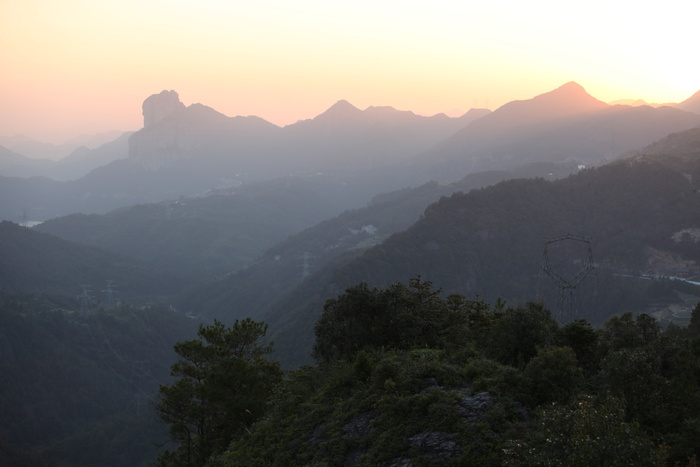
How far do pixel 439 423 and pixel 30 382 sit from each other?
139855 mm

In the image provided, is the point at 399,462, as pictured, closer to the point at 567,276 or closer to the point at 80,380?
the point at 567,276

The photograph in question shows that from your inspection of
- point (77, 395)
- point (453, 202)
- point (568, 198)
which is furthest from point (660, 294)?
point (77, 395)

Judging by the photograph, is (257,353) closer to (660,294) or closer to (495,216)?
(660,294)

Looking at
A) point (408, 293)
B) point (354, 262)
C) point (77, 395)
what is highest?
point (408, 293)

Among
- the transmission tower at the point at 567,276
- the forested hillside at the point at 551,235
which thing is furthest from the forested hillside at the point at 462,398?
the forested hillside at the point at 551,235

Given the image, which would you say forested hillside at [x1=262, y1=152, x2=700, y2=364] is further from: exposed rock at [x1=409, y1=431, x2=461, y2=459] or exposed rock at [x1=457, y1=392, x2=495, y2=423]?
exposed rock at [x1=409, y1=431, x2=461, y2=459]

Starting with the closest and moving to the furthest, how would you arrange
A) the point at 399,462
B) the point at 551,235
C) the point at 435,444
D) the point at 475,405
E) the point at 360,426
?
the point at 399,462
the point at 435,444
the point at 475,405
the point at 360,426
the point at 551,235

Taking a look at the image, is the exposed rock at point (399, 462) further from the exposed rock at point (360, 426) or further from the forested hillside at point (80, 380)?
the forested hillside at point (80, 380)

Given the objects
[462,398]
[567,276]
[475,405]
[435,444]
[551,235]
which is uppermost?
[462,398]

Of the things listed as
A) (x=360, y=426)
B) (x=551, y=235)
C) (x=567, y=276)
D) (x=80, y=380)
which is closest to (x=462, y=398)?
(x=360, y=426)

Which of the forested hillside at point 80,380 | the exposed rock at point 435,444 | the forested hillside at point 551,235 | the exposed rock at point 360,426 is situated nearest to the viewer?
the exposed rock at point 435,444

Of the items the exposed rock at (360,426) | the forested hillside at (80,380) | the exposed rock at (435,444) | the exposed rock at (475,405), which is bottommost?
the forested hillside at (80,380)

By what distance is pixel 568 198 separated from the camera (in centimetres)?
16288

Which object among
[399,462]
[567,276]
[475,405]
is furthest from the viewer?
[567,276]
